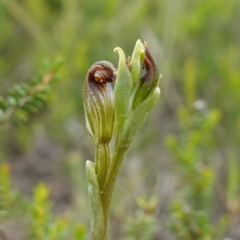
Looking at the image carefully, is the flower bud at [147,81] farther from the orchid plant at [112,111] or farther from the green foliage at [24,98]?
the green foliage at [24,98]

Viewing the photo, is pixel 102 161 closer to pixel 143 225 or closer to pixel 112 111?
pixel 112 111

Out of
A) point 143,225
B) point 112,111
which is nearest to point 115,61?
point 143,225

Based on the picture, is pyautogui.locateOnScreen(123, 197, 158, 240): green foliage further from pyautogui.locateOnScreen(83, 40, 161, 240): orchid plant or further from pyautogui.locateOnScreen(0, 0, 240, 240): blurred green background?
pyautogui.locateOnScreen(0, 0, 240, 240): blurred green background

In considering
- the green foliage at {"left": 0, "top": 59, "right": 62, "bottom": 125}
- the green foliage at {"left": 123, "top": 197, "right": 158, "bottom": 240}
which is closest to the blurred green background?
the green foliage at {"left": 123, "top": 197, "right": 158, "bottom": 240}

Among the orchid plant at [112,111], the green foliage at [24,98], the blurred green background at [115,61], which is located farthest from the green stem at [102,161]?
the blurred green background at [115,61]

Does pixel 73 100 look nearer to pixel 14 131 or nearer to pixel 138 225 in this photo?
pixel 14 131

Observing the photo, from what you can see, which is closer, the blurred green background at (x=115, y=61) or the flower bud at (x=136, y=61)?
the flower bud at (x=136, y=61)
